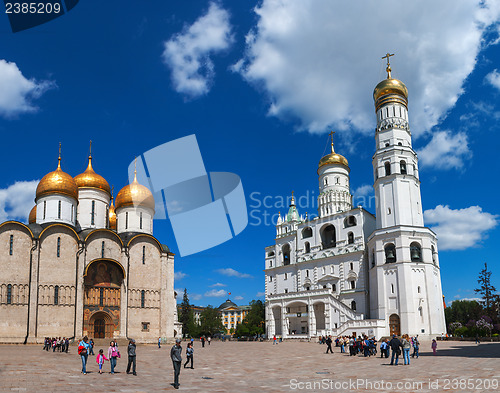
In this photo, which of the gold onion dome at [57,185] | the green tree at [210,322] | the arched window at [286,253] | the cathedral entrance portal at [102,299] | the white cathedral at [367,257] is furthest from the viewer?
the green tree at [210,322]

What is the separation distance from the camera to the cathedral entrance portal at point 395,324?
1720 inches

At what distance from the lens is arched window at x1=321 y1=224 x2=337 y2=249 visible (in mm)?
56406

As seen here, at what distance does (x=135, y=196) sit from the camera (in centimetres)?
4853

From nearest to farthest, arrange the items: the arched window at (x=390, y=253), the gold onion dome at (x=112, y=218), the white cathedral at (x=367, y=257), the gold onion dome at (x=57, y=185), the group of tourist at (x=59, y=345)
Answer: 1. the group of tourist at (x=59, y=345)
2. the white cathedral at (x=367, y=257)
3. the gold onion dome at (x=57, y=185)
4. the arched window at (x=390, y=253)
5. the gold onion dome at (x=112, y=218)

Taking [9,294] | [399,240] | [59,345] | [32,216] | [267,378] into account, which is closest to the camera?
[267,378]

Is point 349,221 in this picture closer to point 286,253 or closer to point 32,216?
point 286,253

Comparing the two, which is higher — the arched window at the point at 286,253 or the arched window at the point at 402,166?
the arched window at the point at 402,166

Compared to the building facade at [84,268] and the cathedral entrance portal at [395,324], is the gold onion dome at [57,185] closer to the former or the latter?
the building facade at [84,268]

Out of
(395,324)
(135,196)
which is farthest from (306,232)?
(135,196)

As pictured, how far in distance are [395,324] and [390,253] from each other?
22.1 feet

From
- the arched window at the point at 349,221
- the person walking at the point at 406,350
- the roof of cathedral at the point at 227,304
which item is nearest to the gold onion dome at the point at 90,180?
the arched window at the point at 349,221

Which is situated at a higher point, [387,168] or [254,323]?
[387,168]

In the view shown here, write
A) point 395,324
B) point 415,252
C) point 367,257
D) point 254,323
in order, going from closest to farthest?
1. point 395,324
2. point 415,252
3. point 367,257
4. point 254,323

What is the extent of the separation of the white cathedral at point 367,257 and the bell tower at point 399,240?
9cm
